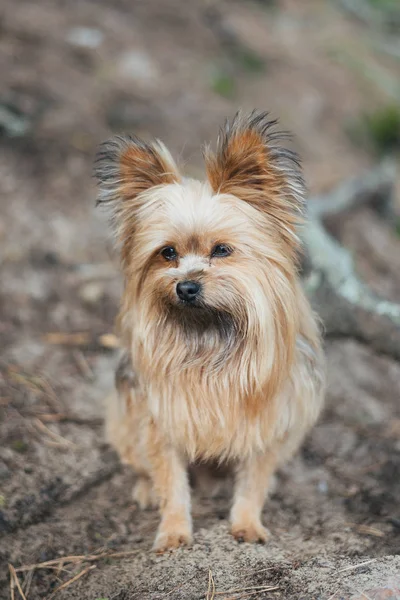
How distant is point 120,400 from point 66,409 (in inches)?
34.7

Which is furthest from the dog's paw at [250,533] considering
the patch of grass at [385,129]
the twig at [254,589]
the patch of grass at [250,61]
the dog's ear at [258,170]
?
the patch of grass at [250,61]

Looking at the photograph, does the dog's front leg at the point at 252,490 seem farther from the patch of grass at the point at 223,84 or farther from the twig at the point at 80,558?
the patch of grass at the point at 223,84

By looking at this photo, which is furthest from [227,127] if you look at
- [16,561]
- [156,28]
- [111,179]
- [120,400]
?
[156,28]

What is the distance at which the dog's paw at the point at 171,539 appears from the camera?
3652 millimetres

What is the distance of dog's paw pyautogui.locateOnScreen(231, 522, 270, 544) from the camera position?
3697 millimetres

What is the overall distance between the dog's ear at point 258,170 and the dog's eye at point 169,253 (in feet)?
1.24

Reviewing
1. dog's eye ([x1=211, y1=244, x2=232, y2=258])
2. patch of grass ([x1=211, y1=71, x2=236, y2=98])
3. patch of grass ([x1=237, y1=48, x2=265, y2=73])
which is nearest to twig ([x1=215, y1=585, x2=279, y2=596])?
dog's eye ([x1=211, y1=244, x2=232, y2=258])

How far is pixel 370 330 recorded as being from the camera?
496 centimetres

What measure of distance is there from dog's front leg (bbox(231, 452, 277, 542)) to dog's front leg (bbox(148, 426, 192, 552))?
0.92 feet

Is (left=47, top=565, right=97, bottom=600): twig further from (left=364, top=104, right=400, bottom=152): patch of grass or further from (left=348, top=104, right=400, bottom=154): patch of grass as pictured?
(left=364, top=104, right=400, bottom=152): patch of grass

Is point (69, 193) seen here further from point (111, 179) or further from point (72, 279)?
point (111, 179)

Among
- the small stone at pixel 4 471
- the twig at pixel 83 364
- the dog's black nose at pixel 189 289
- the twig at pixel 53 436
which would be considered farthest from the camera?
the twig at pixel 83 364

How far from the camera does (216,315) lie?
11.4 ft

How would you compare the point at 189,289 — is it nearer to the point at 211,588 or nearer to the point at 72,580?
the point at 211,588
